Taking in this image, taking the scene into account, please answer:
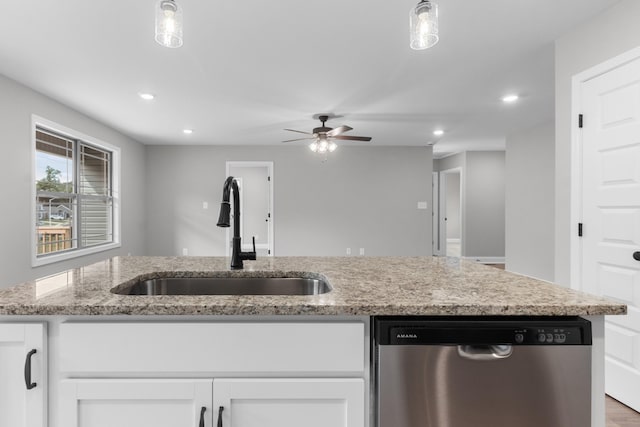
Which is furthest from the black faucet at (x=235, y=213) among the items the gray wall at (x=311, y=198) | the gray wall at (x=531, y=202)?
the gray wall at (x=531, y=202)

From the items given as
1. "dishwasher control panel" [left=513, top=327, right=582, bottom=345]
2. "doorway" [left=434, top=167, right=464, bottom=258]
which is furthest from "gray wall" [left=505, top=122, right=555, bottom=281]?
"dishwasher control panel" [left=513, top=327, right=582, bottom=345]

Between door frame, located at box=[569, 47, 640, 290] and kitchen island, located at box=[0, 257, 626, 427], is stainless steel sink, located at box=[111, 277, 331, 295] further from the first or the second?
door frame, located at box=[569, 47, 640, 290]

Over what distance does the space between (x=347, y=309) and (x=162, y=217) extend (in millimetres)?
6259

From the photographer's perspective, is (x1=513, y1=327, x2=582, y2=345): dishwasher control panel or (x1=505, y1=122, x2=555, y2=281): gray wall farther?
(x1=505, y1=122, x2=555, y2=281): gray wall

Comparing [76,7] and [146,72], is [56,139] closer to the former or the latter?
[146,72]

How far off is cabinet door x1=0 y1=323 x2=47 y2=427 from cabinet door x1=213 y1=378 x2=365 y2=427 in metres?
0.48

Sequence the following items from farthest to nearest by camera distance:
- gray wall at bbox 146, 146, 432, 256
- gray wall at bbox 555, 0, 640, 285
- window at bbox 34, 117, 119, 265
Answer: gray wall at bbox 146, 146, 432, 256 → window at bbox 34, 117, 119, 265 → gray wall at bbox 555, 0, 640, 285

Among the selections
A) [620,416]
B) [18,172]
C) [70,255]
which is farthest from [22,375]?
[70,255]

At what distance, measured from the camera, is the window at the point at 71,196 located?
12.3 feet

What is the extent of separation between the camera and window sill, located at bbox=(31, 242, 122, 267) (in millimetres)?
3511

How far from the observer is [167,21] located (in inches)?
44.8

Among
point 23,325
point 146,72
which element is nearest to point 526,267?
point 146,72

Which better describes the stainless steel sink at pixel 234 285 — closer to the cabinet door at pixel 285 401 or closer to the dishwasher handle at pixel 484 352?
the cabinet door at pixel 285 401

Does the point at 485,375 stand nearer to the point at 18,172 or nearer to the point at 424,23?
the point at 424,23
